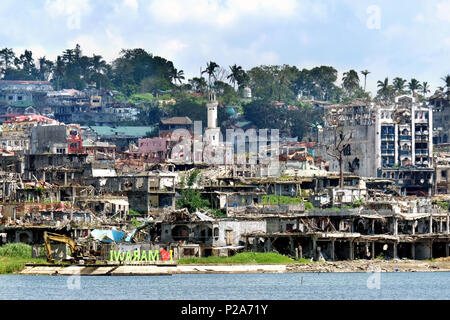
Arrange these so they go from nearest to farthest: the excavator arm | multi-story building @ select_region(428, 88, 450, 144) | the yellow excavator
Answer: the yellow excavator < the excavator arm < multi-story building @ select_region(428, 88, 450, 144)

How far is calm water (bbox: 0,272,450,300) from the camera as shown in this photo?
57.7 metres

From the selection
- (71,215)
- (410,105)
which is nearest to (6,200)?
(71,215)

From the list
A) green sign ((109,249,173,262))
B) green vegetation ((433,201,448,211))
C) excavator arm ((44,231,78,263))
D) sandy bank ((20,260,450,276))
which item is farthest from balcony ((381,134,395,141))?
excavator arm ((44,231,78,263))

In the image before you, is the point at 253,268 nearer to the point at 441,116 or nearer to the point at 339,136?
the point at 339,136

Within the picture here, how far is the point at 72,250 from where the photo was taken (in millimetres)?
71688

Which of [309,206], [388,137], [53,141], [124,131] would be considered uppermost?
[124,131]

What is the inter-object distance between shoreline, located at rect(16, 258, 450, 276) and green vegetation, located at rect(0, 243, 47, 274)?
258 centimetres

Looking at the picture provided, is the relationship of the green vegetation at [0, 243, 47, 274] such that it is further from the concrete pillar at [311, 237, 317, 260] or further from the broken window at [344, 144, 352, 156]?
the broken window at [344, 144, 352, 156]

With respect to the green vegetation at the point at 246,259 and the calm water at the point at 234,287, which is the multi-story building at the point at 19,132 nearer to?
the green vegetation at the point at 246,259

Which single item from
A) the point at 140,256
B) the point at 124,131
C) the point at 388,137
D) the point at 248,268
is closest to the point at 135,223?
the point at 140,256

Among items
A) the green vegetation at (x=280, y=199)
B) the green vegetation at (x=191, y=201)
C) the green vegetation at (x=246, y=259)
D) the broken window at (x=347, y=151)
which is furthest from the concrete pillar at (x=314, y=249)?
the broken window at (x=347, y=151)

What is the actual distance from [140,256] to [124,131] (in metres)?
92.4

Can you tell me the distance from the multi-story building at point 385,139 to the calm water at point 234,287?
6092cm

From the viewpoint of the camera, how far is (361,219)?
279ft
